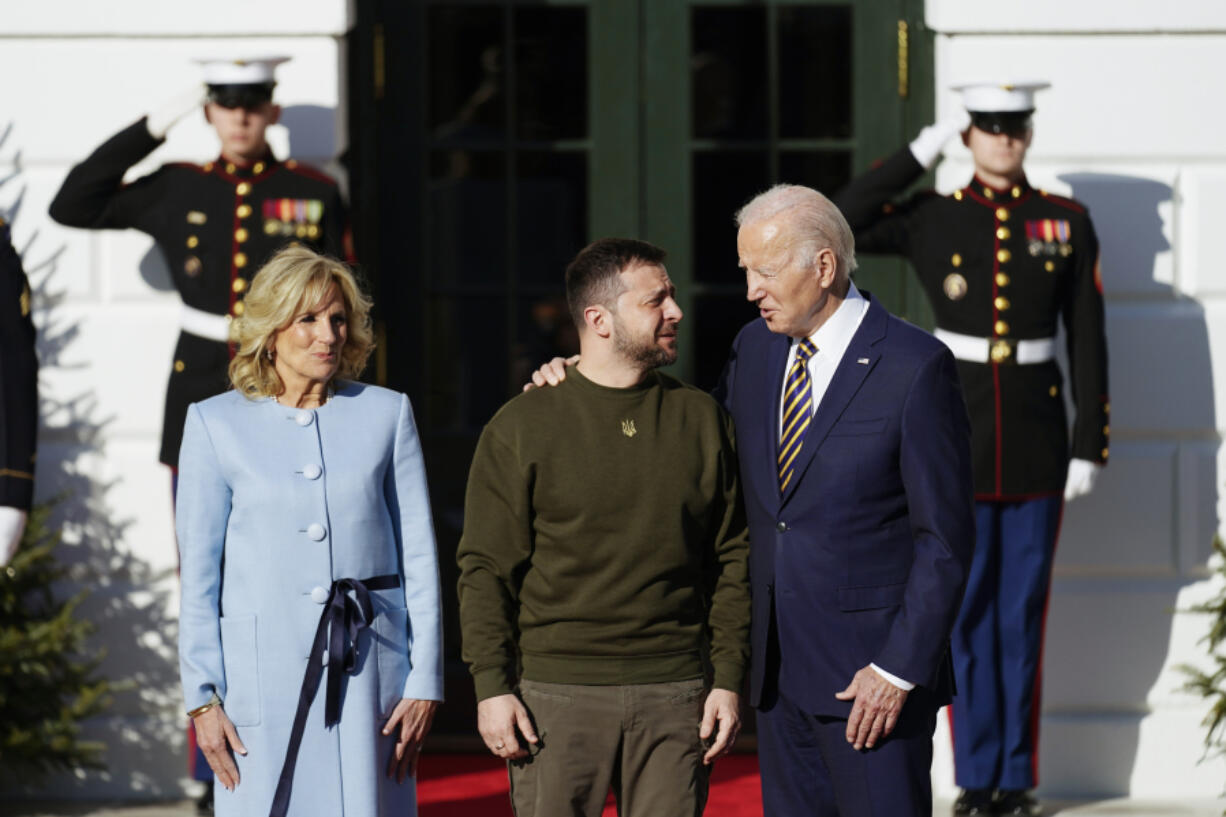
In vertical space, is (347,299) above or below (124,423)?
above

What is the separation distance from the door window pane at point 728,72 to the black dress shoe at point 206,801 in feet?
8.33

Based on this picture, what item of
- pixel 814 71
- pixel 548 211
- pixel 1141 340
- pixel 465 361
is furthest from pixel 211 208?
pixel 1141 340

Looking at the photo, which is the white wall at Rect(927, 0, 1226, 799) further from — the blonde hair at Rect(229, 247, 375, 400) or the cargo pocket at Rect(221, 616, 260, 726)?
the cargo pocket at Rect(221, 616, 260, 726)

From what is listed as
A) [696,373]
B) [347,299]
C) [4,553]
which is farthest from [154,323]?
[347,299]

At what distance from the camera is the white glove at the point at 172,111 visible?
502 centimetres

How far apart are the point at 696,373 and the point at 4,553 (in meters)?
2.42

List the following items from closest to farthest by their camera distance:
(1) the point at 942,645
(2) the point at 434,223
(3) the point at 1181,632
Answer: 1. (1) the point at 942,645
2. (3) the point at 1181,632
3. (2) the point at 434,223

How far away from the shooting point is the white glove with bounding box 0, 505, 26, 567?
4.32 meters

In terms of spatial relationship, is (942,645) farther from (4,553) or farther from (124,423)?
(124,423)

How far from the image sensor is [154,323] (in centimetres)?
553

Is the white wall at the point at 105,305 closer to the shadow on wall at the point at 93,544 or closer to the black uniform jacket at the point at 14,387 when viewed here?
the shadow on wall at the point at 93,544

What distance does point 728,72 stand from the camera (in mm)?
5824

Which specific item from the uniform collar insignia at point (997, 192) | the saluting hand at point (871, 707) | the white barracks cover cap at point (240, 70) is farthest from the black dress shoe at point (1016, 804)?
Answer: the white barracks cover cap at point (240, 70)

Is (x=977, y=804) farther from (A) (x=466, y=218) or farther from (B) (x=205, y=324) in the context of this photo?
(B) (x=205, y=324)
